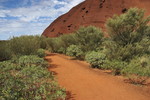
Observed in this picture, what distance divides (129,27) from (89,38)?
4.96m

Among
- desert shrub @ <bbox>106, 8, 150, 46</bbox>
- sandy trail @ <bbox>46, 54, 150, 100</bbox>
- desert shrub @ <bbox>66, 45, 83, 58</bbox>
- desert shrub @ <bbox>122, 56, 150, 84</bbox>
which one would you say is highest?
desert shrub @ <bbox>106, 8, 150, 46</bbox>

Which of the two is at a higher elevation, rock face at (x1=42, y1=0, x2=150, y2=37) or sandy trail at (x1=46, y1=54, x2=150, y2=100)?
rock face at (x1=42, y1=0, x2=150, y2=37)

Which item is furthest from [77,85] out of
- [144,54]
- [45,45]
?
[45,45]

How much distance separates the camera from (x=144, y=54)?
1020 centimetres

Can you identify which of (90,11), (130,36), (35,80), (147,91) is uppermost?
(90,11)

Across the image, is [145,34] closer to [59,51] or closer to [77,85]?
[77,85]

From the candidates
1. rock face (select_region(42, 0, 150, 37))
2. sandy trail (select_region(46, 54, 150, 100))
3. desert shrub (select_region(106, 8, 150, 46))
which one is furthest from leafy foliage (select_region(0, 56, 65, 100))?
rock face (select_region(42, 0, 150, 37))

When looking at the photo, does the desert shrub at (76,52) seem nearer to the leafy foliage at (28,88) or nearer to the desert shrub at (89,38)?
the desert shrub at (89,38)

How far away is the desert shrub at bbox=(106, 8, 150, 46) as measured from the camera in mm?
10539

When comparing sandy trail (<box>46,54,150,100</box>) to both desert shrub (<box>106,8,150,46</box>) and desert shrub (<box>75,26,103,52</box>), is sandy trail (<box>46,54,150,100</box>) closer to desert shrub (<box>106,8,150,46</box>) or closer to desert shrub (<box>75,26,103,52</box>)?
desert shrub (<box>106,8,150,46</box>)

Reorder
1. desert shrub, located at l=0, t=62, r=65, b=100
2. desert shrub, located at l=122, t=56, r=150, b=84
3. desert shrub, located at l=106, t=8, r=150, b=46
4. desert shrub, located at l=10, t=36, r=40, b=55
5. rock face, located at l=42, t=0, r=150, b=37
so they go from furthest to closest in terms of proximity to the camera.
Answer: rock face, located at l=42, t=0, r=150, b=37, desert shrub, located at l=10, t=36, r=40, b=55, desert shrub, located at l=106, t=8, r=150, b=46, desert shrub, located at l=122, t=56, r=150, b=84, desert shrub, located at l=0, t=62, r=65, b=100

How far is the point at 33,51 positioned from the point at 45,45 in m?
13.6

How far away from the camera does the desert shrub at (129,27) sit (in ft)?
34.6

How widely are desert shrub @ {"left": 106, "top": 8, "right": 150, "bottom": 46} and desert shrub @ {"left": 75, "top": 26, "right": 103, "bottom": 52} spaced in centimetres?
395
